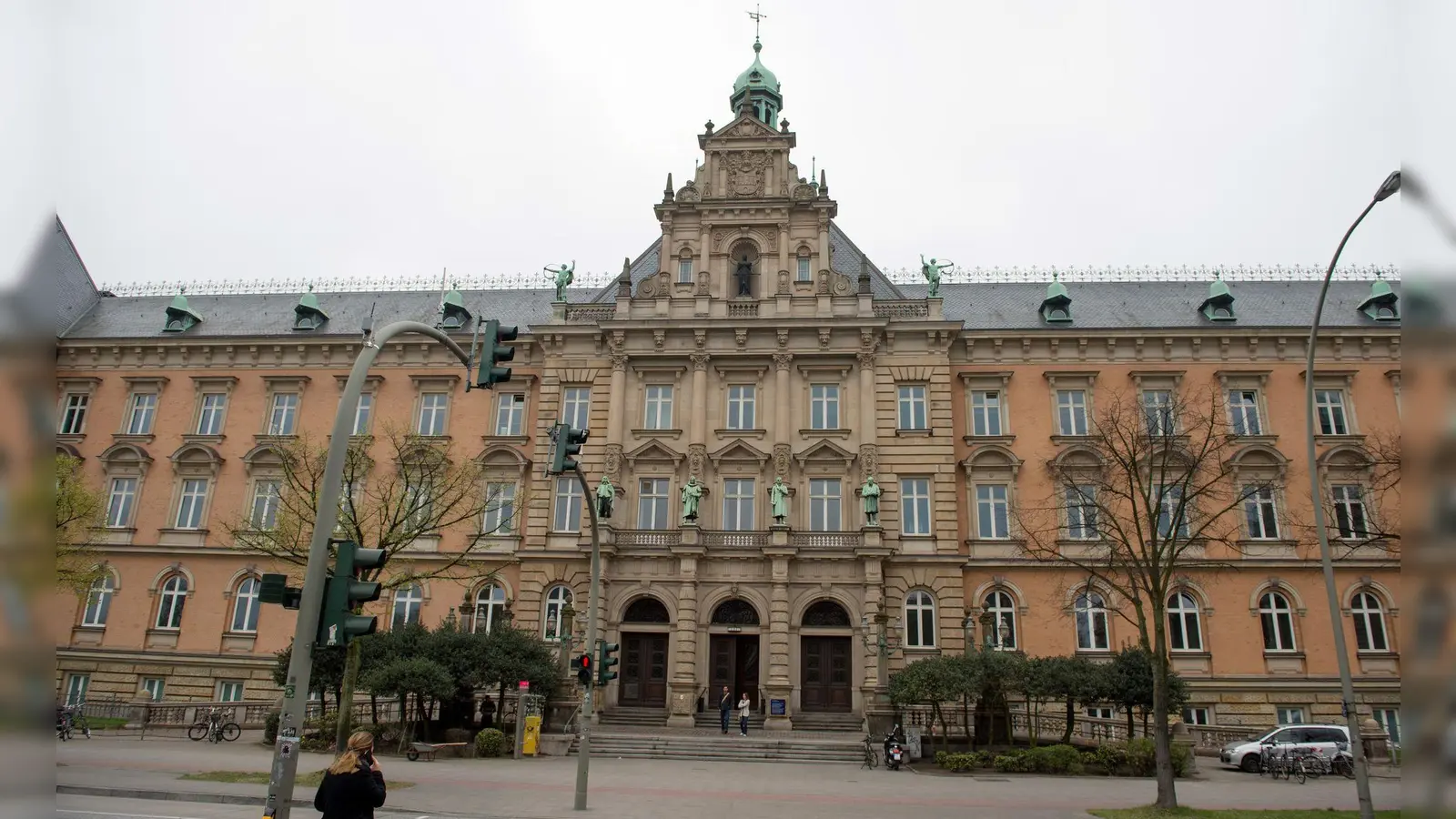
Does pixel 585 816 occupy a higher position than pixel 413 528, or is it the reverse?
pixel 413 528

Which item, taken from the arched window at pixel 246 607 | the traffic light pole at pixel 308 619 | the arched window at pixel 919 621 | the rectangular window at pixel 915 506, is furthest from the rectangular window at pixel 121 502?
the traffic light pole at pixel 308 619

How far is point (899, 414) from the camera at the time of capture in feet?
130

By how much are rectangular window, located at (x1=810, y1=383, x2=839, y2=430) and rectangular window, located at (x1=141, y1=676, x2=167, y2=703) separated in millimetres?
30407

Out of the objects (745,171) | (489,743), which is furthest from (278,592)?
(745,171)

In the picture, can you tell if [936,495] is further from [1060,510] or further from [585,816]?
[585,816]

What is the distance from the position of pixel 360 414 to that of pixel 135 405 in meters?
11.3

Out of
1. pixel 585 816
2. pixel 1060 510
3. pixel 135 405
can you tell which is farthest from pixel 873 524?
pixel 135 405

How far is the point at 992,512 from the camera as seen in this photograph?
38906mm

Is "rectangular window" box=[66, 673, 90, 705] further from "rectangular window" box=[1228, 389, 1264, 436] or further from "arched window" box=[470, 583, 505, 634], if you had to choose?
"rectangular window" box=[1228, 389, 1264, 436]

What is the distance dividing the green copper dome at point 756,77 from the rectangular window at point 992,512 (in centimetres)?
2471

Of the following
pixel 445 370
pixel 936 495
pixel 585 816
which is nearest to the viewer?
pixel 585 816

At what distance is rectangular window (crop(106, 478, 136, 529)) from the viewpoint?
138 ft

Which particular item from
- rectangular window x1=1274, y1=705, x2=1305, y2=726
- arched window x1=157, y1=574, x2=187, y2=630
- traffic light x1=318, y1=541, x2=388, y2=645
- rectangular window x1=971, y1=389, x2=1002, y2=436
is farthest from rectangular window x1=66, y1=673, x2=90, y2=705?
rectangular window x1=1274, y1=705, x2=1305, y2=726

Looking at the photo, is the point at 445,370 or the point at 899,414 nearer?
the point at 899,414
